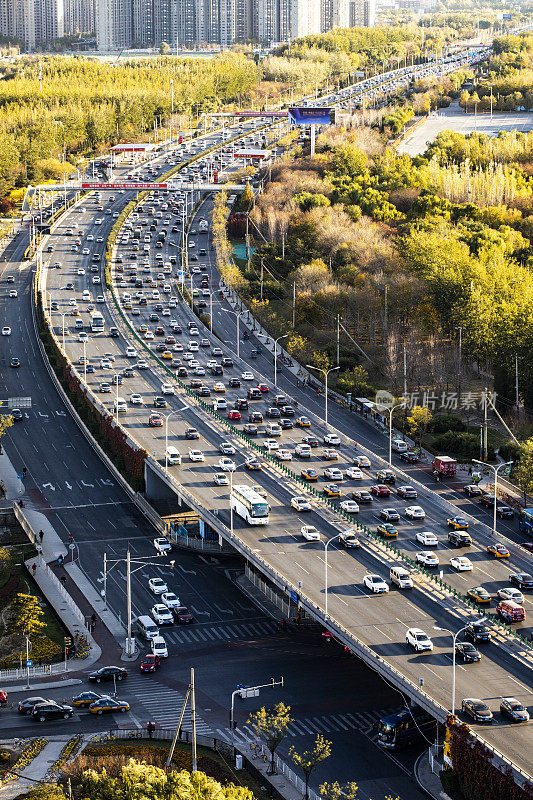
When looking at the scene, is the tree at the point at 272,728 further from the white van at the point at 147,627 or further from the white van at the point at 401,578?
the white van at the point at 147,627

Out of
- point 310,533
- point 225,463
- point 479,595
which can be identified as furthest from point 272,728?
point 225,463

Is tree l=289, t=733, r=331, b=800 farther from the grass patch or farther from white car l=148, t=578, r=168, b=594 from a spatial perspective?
white car l=148, t=578, r=168, b=594

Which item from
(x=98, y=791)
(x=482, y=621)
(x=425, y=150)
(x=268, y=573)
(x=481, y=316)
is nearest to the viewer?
(x=98, y=791)

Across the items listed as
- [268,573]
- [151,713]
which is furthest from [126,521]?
[151,713]

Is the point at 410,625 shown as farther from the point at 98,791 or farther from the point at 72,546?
the point at 72,546

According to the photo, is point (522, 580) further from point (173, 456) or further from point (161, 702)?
point (173, 456)

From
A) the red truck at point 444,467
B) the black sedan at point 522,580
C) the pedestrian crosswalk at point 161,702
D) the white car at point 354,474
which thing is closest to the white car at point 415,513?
the white car at point 354,474
